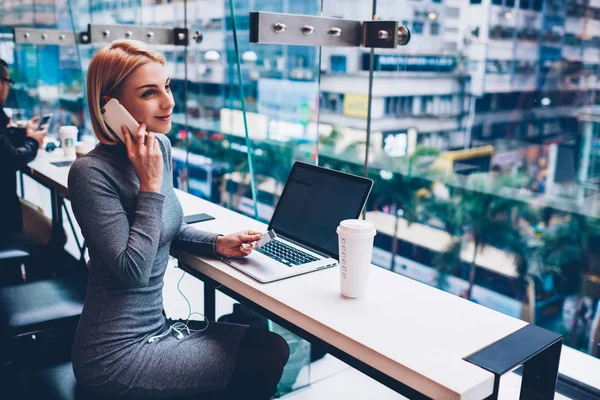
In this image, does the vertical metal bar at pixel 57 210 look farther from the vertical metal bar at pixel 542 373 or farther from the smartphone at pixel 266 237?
the vertical metal bar at pixel 542 373

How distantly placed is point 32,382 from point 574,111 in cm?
325

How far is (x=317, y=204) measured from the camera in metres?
1.54

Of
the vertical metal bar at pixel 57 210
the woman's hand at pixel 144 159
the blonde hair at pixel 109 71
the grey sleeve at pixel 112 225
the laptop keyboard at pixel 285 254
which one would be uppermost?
the blonde hair at pixel 109 71

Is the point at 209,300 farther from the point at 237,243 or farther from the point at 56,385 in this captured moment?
the point at 56,385

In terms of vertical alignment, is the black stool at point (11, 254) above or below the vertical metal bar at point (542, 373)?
below

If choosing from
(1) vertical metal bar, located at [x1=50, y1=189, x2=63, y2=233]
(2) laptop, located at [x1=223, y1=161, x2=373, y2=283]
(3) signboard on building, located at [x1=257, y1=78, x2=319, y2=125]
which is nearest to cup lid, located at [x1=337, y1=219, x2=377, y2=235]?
(2) laptop, located at [x1=223, y1=161, x2=373, y2=283]

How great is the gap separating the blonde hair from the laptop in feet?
1.64

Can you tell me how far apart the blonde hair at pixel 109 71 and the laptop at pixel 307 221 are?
501mm

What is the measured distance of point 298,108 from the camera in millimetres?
5871

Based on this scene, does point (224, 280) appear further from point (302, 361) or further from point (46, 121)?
point (46, 121)

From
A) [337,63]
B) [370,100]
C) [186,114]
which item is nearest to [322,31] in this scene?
[370,100]

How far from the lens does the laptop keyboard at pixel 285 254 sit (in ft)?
4.77

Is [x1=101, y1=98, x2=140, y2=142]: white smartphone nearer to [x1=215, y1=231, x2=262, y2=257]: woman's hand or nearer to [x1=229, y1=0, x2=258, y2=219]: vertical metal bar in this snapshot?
[x1=215, y1=231, x2=262, y2=257]: woman's hand

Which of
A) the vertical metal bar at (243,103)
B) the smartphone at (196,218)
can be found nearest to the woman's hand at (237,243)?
the smartphone at (196,218)
